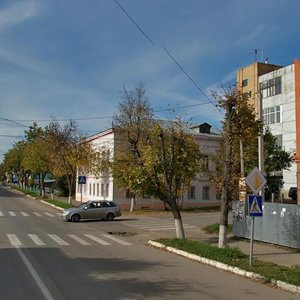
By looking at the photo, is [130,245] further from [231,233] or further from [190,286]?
[190,286]

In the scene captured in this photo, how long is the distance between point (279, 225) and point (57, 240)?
9.08m

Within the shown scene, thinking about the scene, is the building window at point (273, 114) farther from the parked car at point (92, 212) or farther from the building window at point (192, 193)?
the parked car at point (92, 212)

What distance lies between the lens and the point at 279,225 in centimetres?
1850

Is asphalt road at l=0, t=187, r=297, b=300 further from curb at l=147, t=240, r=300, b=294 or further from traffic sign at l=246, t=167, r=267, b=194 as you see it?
traffic sign at l=246, t=167, r=267, b=194

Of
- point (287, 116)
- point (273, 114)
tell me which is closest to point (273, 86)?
point (273, 114)

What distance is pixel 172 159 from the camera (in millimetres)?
20516

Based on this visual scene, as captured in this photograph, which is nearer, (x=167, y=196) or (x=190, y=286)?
(x=190, y=286)

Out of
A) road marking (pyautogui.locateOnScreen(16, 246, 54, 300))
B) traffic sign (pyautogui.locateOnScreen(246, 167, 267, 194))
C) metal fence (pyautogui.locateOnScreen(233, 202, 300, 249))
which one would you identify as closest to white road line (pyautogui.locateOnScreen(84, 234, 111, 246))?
road marking (pyautogui.locateOnScreen(16, 246, 54, 300))

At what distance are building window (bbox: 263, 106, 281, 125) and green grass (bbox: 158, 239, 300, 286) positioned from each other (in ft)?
187

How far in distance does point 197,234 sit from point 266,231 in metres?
5.75

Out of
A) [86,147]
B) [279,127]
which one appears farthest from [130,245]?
[279,127]

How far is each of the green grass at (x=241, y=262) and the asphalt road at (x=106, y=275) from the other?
534 mm

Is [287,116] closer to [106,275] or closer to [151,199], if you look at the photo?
[151,199]

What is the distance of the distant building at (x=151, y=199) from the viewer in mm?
45344
